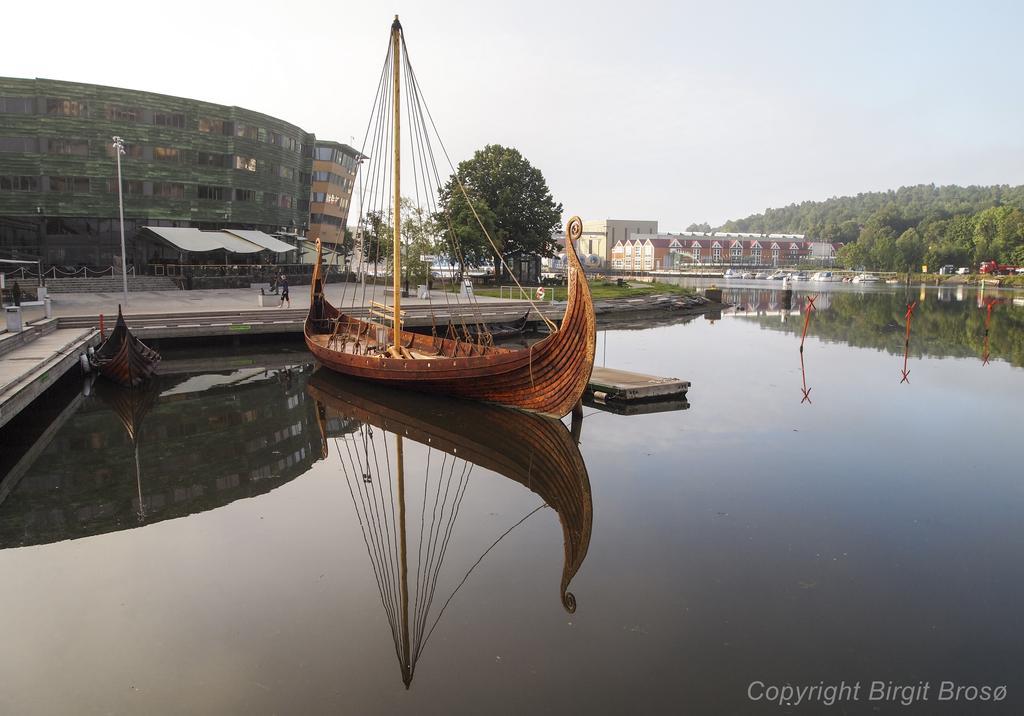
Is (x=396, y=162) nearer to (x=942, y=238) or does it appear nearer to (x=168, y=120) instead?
(x=168, y=120)

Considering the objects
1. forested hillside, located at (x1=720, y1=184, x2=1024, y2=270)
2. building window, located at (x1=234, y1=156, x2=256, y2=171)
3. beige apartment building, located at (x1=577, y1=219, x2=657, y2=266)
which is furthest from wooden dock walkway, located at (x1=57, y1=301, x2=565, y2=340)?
beige apartment building, located at (x1=577, y1=219, x2=657, y2=266)

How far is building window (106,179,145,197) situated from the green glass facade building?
0.06 m

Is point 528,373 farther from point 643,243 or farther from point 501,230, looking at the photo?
point 643,243

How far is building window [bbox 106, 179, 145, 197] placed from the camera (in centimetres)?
4156

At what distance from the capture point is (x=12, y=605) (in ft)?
26.6

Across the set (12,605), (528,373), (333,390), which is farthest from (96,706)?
(333,390)

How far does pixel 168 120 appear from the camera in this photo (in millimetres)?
43688

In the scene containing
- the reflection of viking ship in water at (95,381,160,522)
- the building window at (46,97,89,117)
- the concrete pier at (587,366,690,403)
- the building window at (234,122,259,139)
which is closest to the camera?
the reflection of viking ship in water at (95,381,160,522)

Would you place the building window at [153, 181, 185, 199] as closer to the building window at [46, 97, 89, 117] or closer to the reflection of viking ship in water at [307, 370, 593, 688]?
the building window at [46, 97, 89, 117]

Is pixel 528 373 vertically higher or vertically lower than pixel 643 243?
lower

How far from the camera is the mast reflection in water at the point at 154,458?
36.4 ft

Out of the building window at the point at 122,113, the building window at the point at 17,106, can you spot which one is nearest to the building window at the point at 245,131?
the building window at the point at 122,113

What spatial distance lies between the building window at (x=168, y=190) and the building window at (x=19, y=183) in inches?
248

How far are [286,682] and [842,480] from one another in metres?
10.4
